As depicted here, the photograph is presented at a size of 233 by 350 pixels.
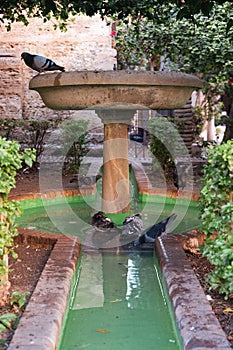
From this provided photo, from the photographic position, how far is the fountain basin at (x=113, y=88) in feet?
14.9

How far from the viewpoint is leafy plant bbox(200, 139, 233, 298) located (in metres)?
3.03

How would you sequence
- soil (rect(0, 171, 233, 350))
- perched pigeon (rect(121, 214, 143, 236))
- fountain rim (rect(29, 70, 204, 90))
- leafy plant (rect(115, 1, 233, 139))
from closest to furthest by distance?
1. soil (rect(0, 171, 233, 350))
2. fountain rim (rect(29, 70, 204, 90))
3. perched pigeon (rect(121, 214, 143, 236))
4. leafy plant (rect(115, 1, 233, 139))

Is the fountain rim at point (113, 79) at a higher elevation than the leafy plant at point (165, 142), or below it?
higher

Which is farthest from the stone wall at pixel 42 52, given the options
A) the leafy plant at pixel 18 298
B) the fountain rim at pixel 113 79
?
the leafy plant at pixel 18 298

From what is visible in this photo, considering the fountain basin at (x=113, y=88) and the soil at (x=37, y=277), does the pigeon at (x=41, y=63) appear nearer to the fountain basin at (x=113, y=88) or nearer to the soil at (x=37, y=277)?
the fountain basin at (x=113, y=88)

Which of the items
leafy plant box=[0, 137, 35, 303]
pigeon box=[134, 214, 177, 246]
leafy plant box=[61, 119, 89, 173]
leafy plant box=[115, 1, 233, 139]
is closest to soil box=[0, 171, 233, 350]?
leafy plant box=[0, 137, 35, 303]

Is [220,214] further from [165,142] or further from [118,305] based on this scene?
[165,142]

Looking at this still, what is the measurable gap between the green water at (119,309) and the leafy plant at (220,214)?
421 millimetres

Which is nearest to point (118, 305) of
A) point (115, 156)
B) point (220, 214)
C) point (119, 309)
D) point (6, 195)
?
point (119, 309)

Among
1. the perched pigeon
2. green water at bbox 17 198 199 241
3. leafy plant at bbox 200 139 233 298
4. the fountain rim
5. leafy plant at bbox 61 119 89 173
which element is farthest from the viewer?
leafy plant at bbox 61 119 89 173

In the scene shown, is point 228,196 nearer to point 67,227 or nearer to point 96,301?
point 96,301

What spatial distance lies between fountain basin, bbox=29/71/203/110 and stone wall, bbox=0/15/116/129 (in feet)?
29.4

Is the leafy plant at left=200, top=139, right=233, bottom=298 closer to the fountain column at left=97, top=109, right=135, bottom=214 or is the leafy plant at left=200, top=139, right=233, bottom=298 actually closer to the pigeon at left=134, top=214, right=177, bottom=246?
the pigeon at left=134, top=214, right=177, bottom=246

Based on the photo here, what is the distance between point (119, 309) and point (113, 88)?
2.05 m
